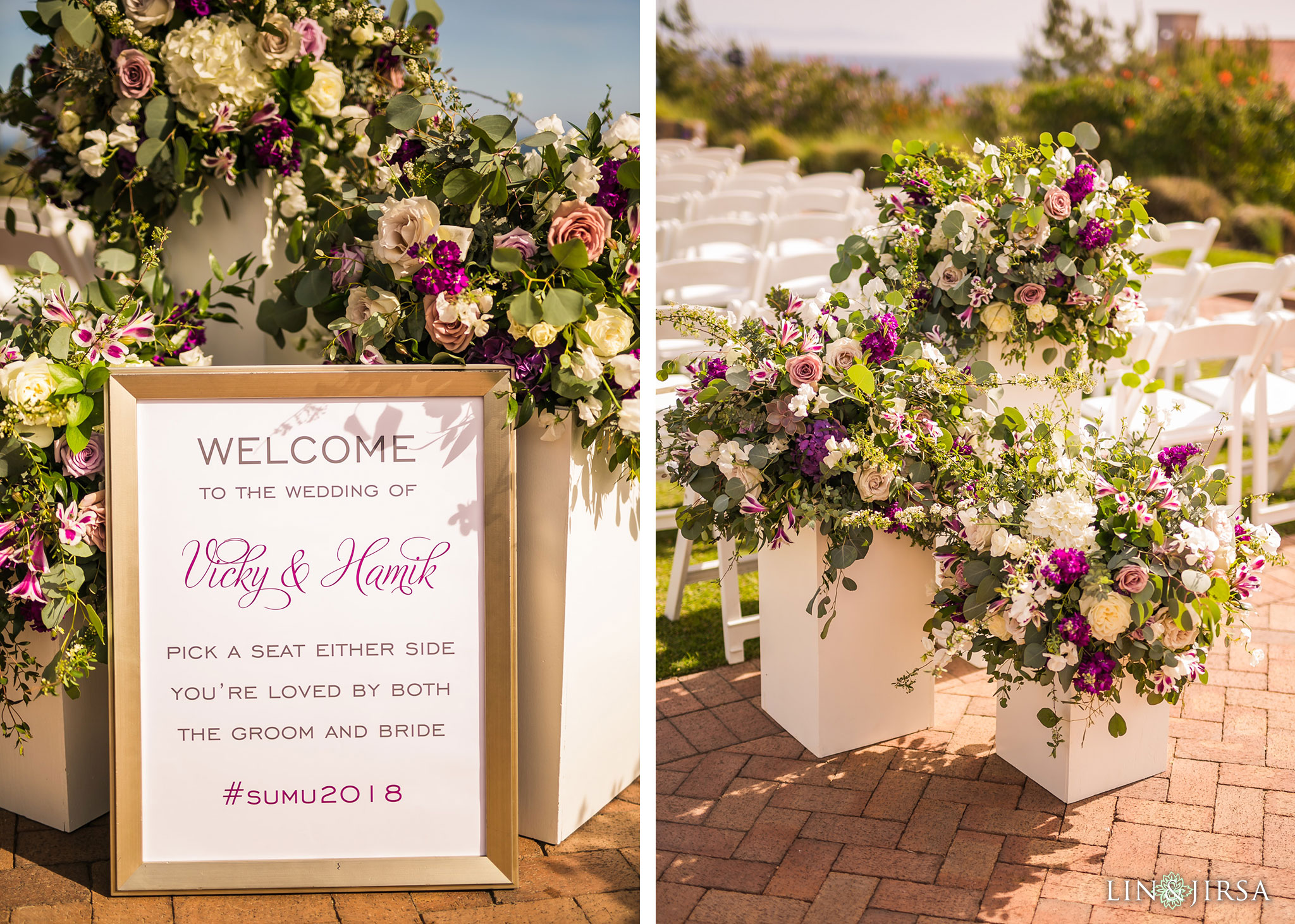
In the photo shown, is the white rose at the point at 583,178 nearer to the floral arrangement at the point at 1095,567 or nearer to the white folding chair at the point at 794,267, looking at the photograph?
the floral arrangement at the point at 1095,567

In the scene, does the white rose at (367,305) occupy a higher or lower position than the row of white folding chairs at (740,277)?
lower

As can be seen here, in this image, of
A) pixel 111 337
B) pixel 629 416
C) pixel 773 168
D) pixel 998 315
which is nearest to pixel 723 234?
pixel 998 315

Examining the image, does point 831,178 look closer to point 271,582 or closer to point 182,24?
point 182,24

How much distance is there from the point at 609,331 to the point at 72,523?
3.90ft

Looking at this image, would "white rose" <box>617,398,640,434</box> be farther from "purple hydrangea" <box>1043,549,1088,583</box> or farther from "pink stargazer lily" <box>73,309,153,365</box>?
"pink stargazer lily" <box>73,309,153,365</box>

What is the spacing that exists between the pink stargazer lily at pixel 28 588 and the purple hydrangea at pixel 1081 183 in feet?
8.95

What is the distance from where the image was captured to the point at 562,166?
216 centimetres

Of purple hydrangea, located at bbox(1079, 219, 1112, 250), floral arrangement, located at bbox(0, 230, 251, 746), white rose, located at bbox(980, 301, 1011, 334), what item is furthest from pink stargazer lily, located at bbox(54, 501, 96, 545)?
purple hydrangea, located at bbox(1079, 219, 1112, 250)

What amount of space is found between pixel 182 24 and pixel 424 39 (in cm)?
62

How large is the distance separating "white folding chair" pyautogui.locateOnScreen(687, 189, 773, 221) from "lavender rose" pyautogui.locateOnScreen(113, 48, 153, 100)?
4730 mm

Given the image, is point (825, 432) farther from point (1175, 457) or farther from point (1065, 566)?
point (1175, 457)

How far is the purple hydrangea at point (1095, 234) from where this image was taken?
285 centimetres

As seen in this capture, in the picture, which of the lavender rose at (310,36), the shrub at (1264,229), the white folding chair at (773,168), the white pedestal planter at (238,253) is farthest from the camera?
the shrub at (1264,229)

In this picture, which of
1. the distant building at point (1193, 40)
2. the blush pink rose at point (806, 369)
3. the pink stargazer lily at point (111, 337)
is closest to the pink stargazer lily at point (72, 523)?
the pink stargazer lily at point (111, 337)
